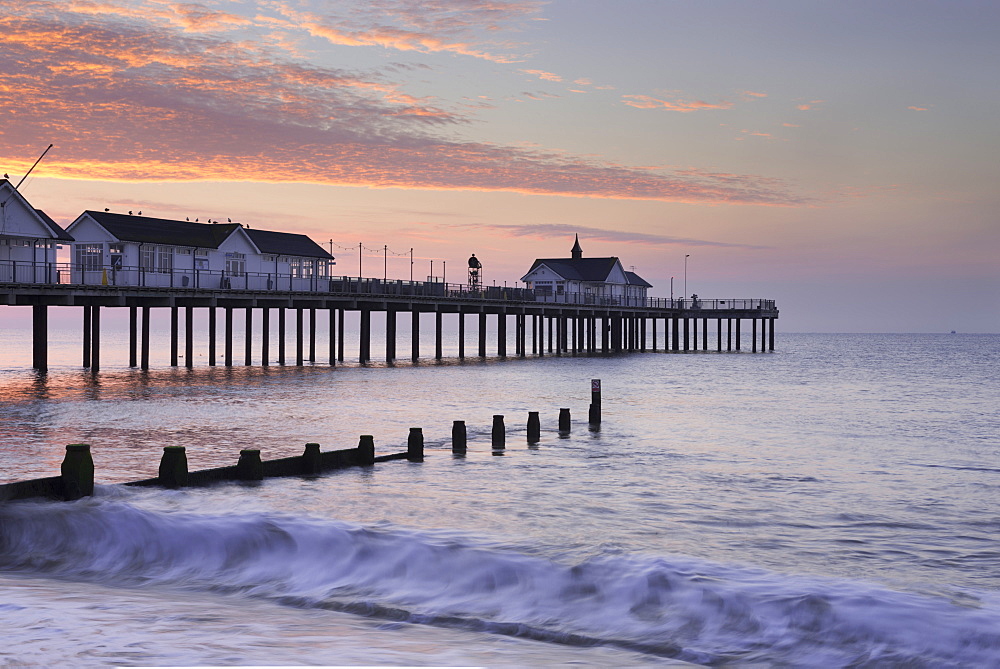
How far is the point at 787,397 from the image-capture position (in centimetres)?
4803

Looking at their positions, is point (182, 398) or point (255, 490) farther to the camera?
point (182, 398)

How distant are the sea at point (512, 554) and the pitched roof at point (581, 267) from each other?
69.0 m

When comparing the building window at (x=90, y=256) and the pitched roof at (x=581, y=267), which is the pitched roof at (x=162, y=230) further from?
the pitched roof at (x=581, y=267)

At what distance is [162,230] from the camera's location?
57.7 metres

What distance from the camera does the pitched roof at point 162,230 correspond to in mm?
54500

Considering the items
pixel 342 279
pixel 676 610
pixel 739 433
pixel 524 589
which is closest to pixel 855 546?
pixel 676 610

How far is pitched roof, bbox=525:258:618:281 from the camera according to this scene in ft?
321

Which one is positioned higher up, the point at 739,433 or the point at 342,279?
the point at 342,279

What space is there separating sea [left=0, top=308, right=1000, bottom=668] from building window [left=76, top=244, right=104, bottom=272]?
2787 centimetres

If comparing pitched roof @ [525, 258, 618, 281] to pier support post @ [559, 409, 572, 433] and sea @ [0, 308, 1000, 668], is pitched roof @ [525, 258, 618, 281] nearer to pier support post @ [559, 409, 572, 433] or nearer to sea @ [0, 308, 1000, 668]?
pier support post @ [559, 409, 572, 433]

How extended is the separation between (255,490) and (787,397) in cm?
3640

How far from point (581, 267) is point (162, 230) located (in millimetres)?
52898

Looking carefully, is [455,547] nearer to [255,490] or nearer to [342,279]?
[255,490]

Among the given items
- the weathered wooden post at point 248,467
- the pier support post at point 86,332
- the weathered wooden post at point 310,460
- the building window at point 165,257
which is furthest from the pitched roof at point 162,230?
the weathered wooden post at point 248,467
